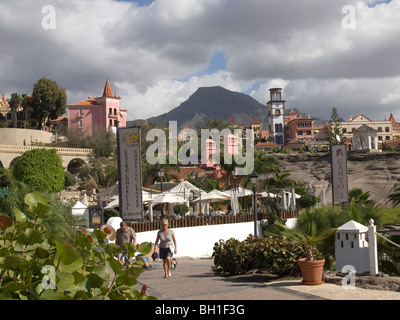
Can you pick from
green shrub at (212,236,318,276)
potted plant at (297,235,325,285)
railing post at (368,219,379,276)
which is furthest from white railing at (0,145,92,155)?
railing post at (368,219,379,276)

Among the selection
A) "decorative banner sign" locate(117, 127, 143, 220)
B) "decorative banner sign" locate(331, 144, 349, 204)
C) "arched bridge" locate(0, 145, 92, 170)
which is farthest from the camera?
"arched bridge" locate(0, 145, 92, 170)

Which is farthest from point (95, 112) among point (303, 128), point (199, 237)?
point (199, 237)

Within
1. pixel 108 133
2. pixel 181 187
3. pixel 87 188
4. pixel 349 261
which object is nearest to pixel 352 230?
pixel 349 261

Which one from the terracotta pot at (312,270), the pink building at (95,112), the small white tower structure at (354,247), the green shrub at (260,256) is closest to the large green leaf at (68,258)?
the terracotta pot at (312,270)

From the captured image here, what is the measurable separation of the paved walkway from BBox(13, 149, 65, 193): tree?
27.0 m

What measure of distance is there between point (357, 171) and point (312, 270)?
5048cm

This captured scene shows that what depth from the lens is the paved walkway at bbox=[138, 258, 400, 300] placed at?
22.6ft

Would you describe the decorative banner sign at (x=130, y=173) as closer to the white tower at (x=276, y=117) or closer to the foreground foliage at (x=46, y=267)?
the foreground foliage at (x=46, y=267)

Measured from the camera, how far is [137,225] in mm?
16047

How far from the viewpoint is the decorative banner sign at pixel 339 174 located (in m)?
22.1

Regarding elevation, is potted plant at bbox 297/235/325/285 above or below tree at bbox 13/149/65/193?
below

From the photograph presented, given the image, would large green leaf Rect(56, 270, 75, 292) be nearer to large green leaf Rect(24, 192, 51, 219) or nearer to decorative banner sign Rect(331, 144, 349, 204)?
large green leaf Rect(24, 192, 51, 219)

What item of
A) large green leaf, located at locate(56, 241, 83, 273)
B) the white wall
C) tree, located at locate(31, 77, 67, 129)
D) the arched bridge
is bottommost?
the white wall

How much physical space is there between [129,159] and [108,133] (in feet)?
143
